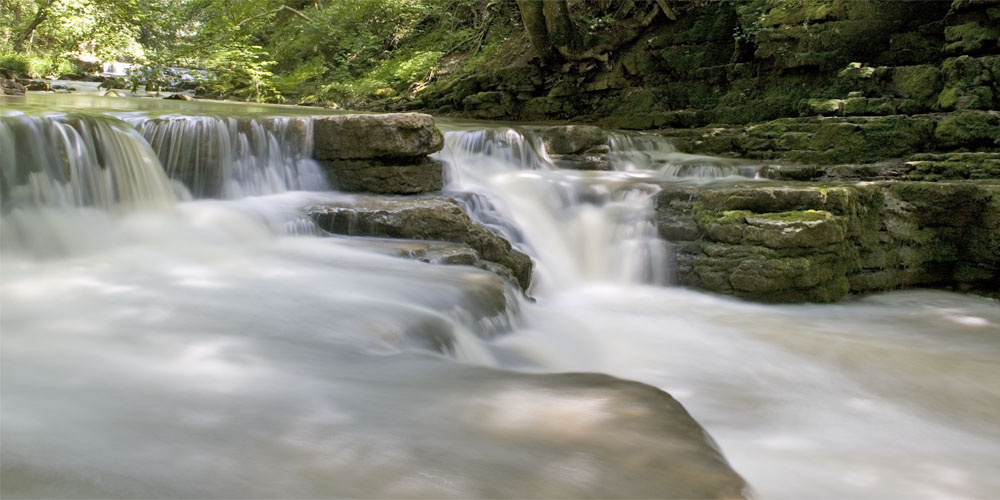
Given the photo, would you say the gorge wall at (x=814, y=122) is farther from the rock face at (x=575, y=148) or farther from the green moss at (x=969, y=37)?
the rock face at (x=575, y=148)

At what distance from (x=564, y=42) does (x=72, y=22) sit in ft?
45.6

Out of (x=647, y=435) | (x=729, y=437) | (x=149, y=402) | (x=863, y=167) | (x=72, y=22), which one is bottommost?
(x=729, y=437)

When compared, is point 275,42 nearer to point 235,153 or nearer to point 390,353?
point 235,153

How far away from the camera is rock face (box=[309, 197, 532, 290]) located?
18.1 feet

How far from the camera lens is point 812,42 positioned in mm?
10000

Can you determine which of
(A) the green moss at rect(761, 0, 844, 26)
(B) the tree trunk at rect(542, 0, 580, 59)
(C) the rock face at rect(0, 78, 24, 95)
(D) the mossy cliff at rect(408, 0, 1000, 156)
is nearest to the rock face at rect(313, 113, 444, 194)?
(D) the mossy cliff at rect(408, 0, 1000, 156)

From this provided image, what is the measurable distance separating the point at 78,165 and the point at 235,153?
151 cm

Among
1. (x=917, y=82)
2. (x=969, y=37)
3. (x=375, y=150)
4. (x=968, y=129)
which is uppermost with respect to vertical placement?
(x=969, y=37)

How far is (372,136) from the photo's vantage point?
6477 millimetres

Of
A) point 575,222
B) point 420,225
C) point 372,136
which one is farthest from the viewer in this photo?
point 575,222

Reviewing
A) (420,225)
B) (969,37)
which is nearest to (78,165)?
(420,225)

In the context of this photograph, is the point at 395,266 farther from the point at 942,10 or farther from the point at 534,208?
the point at 942,10

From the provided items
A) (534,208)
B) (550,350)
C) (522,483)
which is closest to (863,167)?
(534,208)

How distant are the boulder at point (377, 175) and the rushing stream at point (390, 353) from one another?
0.19 m
